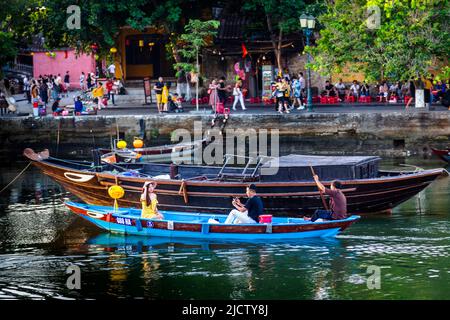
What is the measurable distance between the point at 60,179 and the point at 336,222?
8059 mm

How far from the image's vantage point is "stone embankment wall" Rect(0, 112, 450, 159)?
116ft

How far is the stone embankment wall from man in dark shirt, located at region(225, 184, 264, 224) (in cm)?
1394

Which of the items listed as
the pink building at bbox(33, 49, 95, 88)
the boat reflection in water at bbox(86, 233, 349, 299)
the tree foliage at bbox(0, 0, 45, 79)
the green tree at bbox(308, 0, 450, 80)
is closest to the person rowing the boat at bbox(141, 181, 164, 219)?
the boat reflection in water at bbox(86, 233, 349, 299)

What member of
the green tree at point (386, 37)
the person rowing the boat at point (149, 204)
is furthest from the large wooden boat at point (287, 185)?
the green tree at point (386, 37)

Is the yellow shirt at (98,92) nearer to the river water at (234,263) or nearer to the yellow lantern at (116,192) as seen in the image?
the river water at (234,263)

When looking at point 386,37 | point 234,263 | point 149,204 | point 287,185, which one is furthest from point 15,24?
point 234,263

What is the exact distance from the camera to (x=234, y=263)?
67.3 ft

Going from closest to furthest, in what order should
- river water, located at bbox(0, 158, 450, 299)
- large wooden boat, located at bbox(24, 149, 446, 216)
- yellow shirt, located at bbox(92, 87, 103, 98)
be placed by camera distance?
1. river water, located at bbox(0, 158, 450, 299)
2. large wooden boat, located at bbox(24, 149, 446, 216)
3. yellow shirt, located at bbox(92, 87, 103, 98)

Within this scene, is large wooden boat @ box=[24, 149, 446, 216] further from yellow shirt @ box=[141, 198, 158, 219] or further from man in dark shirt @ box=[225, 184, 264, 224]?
man in dark shirt @ box=[225, 184, 264, 224]
